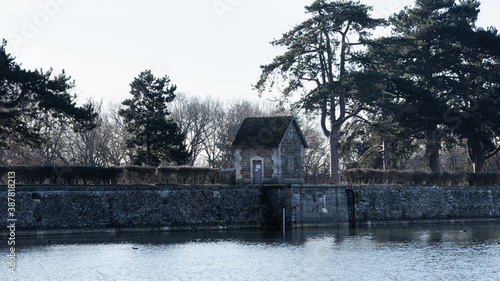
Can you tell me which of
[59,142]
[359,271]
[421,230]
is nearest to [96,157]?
[59,142]

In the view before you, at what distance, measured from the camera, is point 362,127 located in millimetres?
67375

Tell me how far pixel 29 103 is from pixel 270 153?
16892 millimetres

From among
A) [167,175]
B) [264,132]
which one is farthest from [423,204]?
[167,175]

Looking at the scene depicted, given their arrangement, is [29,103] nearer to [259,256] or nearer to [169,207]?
[169,207]

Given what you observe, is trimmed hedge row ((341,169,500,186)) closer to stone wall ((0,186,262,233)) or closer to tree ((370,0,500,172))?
tree ((370,0,500,172))

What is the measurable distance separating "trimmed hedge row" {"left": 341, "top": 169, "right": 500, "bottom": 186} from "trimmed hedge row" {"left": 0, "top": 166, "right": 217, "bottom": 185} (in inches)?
482

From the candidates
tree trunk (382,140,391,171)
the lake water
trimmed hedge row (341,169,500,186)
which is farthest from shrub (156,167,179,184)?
tree trunk (382,140,391,171)

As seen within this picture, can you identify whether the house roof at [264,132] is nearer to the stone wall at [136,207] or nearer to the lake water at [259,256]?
the stone wall at [136,207]

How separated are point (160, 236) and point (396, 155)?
32.6 metres

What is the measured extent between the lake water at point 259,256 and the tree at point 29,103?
10697 mm

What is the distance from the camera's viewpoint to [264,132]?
5309 centimetres

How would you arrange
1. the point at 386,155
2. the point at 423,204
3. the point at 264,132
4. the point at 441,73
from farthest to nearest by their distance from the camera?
the point at 441,73, the point at 386,155, the point at 423,204, the point at 264,132

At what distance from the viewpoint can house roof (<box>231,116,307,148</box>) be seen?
2058 inches

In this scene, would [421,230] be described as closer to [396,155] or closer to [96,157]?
[396,155]
